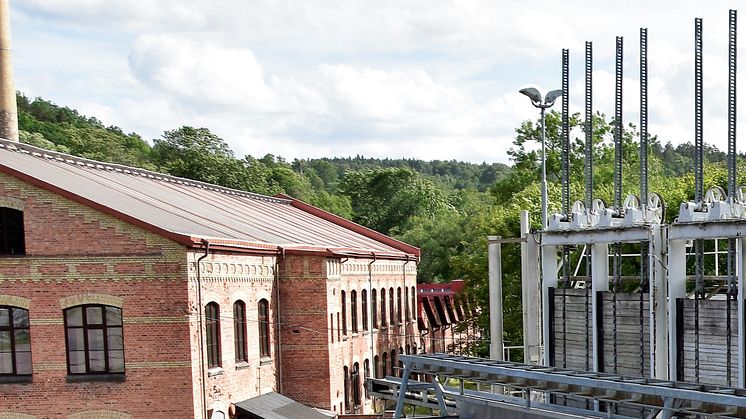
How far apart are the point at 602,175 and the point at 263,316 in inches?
1133

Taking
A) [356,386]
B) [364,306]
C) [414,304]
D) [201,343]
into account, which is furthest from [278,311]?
[414,304]

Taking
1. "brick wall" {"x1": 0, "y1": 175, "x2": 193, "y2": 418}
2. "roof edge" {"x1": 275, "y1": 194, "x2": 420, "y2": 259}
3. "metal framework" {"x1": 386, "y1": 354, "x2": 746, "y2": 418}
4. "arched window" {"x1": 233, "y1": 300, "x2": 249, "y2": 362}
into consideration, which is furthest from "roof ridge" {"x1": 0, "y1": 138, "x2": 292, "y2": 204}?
"metal framework" {"x1": 386, "y1": 354, "x2": 746, "y2": 418}

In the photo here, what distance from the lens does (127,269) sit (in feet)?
82.6

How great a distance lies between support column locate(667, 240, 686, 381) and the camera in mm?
21016

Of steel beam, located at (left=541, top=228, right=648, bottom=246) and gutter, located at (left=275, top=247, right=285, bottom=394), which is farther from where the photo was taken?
gutter, located at (left=275, top=247, right=285, bottom=394)

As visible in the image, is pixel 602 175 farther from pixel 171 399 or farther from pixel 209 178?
pixel 209 178

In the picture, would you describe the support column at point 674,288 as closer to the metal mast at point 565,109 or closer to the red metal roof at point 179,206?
the metal mast at point 565,109

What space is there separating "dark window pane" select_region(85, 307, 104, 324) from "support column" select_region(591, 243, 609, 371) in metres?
11.2

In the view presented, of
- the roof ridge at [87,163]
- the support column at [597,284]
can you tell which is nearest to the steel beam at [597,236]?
the support column at [597,284]

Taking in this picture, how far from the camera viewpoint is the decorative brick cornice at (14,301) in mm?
25094

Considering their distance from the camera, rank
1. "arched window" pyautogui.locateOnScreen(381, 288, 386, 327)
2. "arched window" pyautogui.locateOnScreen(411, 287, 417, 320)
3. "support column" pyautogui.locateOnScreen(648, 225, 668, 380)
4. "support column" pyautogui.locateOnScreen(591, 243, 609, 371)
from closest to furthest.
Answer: "support column" pyautogui.locateOnScreen(648, 225, 668, 380), "support column" pyautogui.locateOnScreen(591, 243, 609, 371), "arched window" pyautogui.locateOnScreen(381, 288, 386, 327), "arched window" pyautogui.locateOnScreen(411, 287, 417, 320)

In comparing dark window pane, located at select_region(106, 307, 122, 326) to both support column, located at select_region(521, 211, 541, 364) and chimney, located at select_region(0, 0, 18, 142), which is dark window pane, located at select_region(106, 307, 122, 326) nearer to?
support column, located at select_region(521, 211, 541, 364)

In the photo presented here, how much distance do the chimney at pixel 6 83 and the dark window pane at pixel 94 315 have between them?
1423cm

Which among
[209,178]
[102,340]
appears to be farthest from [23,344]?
[209,178]
